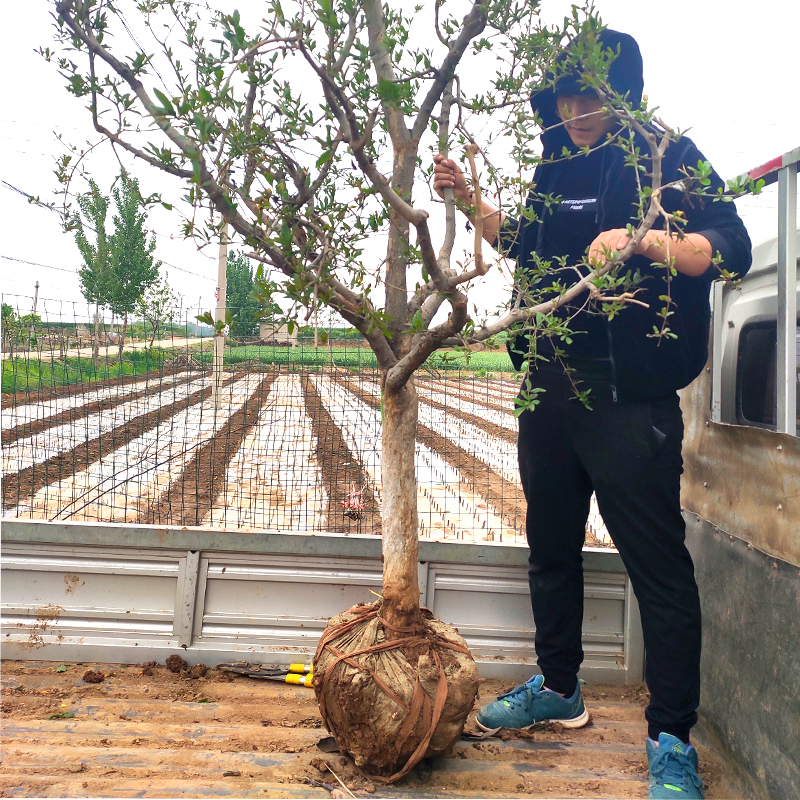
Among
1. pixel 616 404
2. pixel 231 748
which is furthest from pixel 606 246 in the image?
pixel 231 748

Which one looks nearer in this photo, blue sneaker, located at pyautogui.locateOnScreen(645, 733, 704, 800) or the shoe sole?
blue sneaker, located at pyautogui.locateOnScreen(645, 733, 704, 800)

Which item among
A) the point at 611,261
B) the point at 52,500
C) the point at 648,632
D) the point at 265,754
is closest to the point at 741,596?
the point at 648,632

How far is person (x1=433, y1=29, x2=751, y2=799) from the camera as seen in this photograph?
1.63 m

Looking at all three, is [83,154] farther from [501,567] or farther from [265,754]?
[501,567]

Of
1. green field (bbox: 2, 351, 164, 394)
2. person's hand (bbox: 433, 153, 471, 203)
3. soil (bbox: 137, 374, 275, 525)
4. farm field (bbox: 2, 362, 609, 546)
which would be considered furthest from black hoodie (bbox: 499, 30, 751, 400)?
green field (bbox: 2, 351, 164, 394)

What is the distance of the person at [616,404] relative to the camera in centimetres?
163

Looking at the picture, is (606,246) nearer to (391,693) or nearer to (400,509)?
(400,509)

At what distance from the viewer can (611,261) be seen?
1.40m

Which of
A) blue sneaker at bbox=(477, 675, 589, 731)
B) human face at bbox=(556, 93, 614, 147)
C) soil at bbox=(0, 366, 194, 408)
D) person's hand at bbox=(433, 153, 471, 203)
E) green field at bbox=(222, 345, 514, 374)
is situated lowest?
blue sneaker at bbox=(477, 675, 589, 731)

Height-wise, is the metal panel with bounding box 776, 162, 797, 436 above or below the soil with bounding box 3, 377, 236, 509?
above

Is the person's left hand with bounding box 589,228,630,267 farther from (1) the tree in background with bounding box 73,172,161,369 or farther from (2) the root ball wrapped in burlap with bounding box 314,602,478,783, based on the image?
(1) the tree in background with bounding box 73,172,161,369

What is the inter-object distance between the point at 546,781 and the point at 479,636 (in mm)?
659

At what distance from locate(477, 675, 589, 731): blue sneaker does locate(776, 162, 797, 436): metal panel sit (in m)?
1.09

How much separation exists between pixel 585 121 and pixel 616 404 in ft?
2.72
